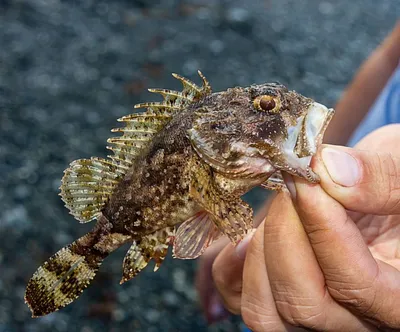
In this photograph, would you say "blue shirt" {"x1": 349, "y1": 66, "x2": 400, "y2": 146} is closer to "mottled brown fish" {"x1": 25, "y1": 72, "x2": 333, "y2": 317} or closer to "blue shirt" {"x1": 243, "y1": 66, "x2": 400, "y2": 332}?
"blue shirt" {"x1": 243, "y1": 66, "x2": 400, "y2": 332}

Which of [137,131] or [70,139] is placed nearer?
[137,131]

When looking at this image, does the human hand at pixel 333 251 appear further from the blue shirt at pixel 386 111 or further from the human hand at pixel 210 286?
the human hand at pixel 210 286

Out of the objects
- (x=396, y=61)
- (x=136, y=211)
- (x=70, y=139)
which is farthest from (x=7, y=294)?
(x=396, y=61)

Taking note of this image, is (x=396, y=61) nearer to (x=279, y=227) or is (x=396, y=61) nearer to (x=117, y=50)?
(x=279, y=227)

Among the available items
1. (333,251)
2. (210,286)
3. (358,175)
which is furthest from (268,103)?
(210,286)

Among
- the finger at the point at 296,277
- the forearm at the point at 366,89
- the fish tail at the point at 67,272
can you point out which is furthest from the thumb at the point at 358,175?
the forearm at the point at 366,89

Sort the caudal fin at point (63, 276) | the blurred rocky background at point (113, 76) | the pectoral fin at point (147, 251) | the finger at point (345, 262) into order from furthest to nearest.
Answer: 1. the blurred rocky background at point (113, 76)
2. the caudal fin at point (63, 276)
3. the pectoral fin at point (147, 251)
4. the finger at point (345, 262)
